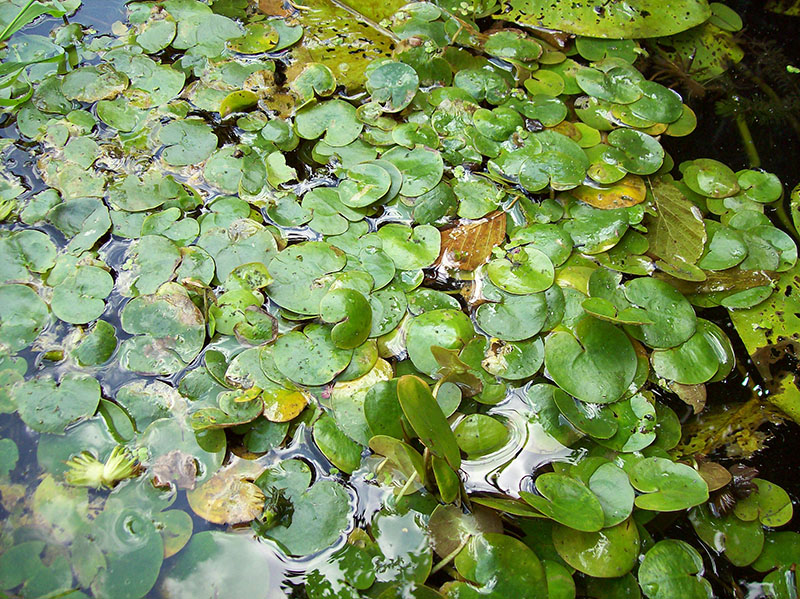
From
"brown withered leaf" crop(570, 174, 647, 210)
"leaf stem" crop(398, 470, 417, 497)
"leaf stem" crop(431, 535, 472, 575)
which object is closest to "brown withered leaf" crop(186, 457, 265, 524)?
"leaf stem" crop(398, 470, 417, 497)

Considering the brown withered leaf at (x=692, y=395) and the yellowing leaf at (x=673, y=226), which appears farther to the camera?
the yellowing leaf at (x=673, y=226)

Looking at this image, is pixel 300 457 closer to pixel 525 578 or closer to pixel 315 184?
pixel 525 578

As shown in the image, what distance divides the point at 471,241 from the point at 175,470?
1253 millimetres

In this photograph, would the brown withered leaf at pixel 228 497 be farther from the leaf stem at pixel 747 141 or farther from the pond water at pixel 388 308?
the leaf stem at pixel 747 141

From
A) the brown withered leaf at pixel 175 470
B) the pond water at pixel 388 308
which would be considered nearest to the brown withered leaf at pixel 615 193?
the pond water at pixel 388 308

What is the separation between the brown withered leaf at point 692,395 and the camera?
1.85 meters

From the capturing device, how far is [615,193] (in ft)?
7.27

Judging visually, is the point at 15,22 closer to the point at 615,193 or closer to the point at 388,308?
the point at 388,308

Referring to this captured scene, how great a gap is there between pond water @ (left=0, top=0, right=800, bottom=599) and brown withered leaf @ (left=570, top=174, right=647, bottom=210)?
2 cm

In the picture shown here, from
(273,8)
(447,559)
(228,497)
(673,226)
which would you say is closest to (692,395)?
(673,226)

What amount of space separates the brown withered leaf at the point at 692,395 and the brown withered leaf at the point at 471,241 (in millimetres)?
789

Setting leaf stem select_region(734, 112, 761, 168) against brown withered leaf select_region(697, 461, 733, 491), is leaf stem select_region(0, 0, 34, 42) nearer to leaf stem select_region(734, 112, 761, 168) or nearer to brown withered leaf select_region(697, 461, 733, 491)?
brown withered leaf select_region(697, 461, 733, 491)

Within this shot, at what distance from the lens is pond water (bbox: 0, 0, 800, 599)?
1.53 metres

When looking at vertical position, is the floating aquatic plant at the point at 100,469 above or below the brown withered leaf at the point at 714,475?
below
